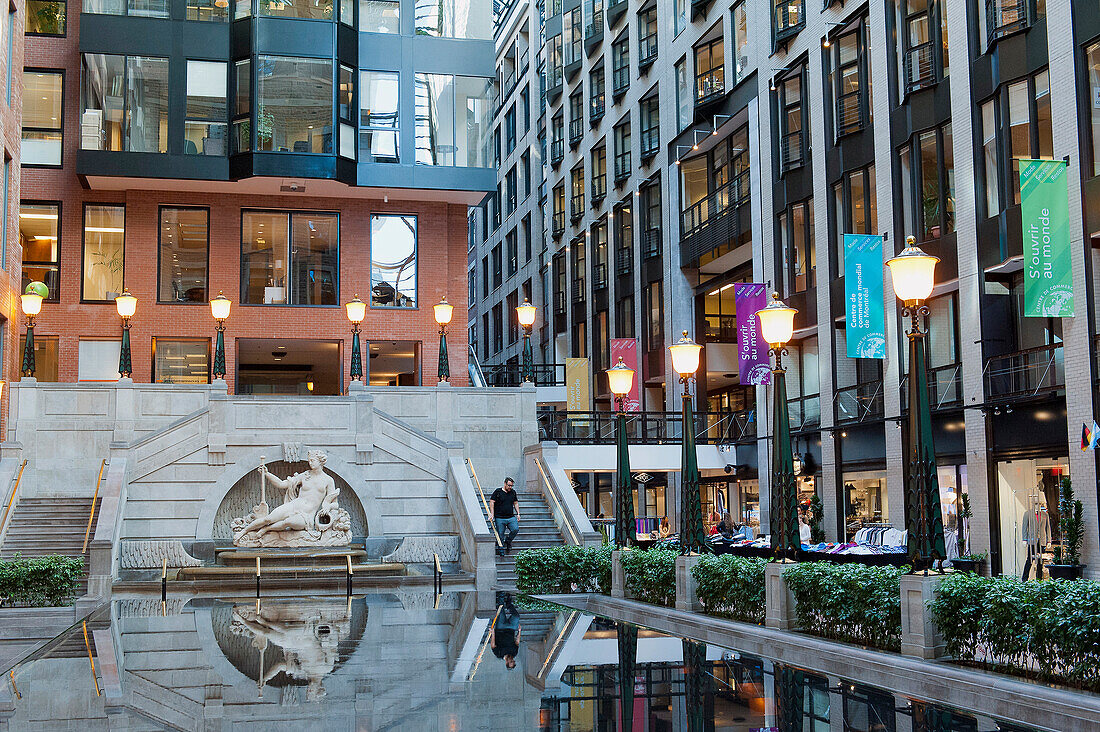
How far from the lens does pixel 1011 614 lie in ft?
36.1

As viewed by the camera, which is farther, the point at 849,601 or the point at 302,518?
the point at 302,518

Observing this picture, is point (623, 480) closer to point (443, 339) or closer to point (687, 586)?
point (687, 586)

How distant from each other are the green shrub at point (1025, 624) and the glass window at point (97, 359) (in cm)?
2997

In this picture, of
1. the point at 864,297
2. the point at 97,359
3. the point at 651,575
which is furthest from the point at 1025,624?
the point at 97,359

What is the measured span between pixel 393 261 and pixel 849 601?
27.2 m

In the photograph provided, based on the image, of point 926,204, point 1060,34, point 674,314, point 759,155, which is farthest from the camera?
point 674,314

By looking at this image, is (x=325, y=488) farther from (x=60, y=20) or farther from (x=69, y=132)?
(x=60, y=20)

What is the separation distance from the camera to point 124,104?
3538 cm

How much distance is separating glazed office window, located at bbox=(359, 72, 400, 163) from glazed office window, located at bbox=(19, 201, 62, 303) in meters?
9.98

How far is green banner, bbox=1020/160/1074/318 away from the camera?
75.4 ft

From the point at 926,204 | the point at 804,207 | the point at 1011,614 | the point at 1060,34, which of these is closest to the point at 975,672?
the point at 1011,614

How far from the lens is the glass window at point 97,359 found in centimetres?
3597

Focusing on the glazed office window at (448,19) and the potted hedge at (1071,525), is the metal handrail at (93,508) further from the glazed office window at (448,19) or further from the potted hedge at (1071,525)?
the potted hedge at (1071,525)

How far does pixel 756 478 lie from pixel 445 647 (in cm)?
2538
